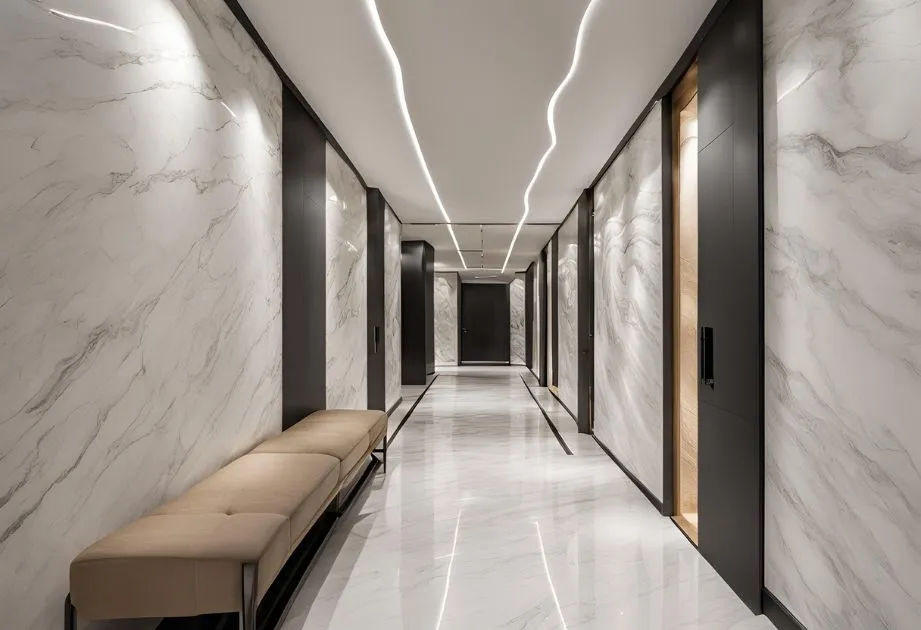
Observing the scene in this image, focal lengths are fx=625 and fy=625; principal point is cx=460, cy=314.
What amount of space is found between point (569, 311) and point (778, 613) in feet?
22.5

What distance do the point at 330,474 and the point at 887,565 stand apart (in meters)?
2.26

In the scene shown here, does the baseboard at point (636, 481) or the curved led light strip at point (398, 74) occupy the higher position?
the curved led light strip at point (398, 74)

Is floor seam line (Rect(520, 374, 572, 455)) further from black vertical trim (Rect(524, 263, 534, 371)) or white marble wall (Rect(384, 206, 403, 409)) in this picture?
black vertical trim (Rect(524, 263, 534, 371))

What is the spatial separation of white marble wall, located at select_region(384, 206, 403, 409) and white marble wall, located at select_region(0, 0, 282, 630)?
530cm

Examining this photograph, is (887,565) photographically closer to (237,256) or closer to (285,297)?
(237,256)

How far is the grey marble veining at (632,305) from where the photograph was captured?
443cm

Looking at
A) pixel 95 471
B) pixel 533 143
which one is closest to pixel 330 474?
pixel 95 471

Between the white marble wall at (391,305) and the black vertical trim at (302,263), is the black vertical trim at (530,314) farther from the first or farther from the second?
the black vertical trim at (302,263)

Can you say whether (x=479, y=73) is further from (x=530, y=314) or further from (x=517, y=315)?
(x=517, y=315)

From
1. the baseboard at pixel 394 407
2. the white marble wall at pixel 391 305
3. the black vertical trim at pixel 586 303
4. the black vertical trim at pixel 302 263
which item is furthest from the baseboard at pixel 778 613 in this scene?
the baseboard at pixel 394 407

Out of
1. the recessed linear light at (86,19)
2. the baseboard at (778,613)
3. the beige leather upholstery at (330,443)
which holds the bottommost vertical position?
the baseboard at (778,613)

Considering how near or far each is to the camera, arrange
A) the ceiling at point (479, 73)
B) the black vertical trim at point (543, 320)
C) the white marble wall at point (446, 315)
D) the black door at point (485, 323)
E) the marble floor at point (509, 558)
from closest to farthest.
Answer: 1. the marble floor at point (509, 558)
2. the ceiling at point (479, 73)
3. the black vertical trim at point (543, 320)
4. the white marble wall at point (446, 315)
5. the black door at point (485, 323)

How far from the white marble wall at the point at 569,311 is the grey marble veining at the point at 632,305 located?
4.87 feet

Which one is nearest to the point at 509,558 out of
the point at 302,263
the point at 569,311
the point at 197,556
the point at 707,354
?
the point at 707,354
